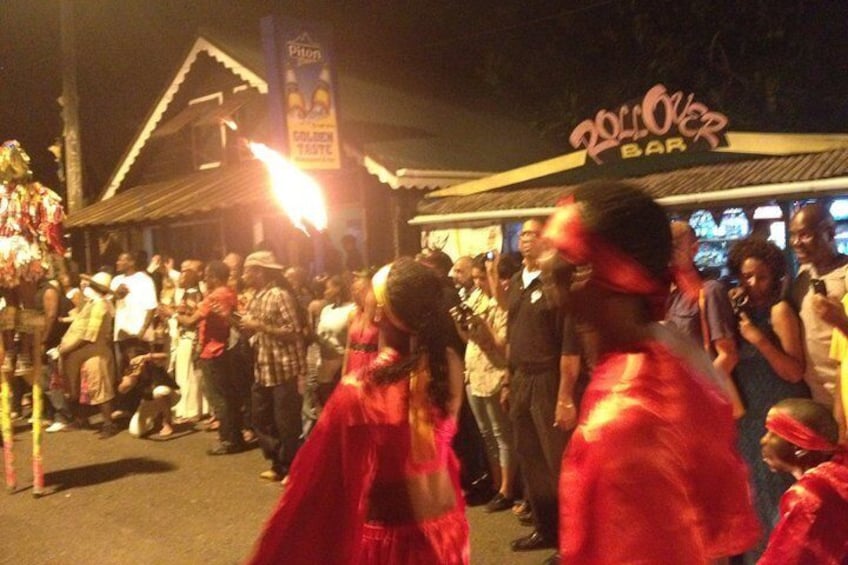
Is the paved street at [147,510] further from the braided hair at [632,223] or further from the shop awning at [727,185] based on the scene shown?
the braided hair at [632,223]

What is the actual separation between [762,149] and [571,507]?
7943 millimetres

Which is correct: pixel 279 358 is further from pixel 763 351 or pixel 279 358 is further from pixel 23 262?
pixel 763 351

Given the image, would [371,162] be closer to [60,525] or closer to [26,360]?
[26,360]

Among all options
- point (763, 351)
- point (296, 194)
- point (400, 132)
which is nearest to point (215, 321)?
point (296, 194)

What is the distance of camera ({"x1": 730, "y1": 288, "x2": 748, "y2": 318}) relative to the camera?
449 centimetres

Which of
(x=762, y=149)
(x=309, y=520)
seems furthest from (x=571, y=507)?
(x=762, y=149)

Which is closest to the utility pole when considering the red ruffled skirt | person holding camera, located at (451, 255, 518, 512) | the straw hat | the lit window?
the lit window

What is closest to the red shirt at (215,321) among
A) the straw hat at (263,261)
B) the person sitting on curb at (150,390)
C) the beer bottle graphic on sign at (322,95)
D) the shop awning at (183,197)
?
the straw hat at (263,261)

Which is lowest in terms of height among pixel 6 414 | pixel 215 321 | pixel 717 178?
pixel 6 414

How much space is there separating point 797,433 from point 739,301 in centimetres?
133

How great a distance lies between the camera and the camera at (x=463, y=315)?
244 inches

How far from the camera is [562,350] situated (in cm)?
519

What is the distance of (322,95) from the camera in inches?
466

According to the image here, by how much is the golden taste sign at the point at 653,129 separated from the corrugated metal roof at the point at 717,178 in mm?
287
